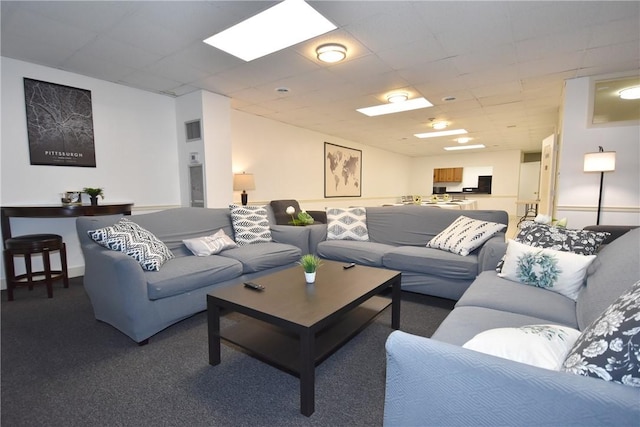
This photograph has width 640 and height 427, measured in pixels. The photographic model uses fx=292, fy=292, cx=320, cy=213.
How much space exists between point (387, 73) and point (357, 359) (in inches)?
120

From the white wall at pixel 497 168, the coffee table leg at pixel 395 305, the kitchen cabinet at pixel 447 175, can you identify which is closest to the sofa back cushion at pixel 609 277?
the coffee table leg at pixel 395 305

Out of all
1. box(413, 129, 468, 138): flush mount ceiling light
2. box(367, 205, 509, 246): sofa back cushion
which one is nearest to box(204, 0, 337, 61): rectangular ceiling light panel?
box(367, 205, 509, 246): sofa back cushion

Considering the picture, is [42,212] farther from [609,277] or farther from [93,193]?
[609,277]

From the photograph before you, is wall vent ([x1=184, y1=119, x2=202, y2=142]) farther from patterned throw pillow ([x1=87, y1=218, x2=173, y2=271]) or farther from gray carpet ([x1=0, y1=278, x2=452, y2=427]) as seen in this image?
gray carpet ([x1=0, y1=278, x2=452, y2=427])

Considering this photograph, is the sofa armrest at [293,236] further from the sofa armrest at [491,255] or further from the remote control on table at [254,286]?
the sofa armrest at [491,255]

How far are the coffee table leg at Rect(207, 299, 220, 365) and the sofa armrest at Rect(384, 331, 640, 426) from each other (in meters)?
1.21

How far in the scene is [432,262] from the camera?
2621 mm

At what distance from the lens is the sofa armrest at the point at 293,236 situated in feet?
11.0

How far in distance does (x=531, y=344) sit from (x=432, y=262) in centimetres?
179

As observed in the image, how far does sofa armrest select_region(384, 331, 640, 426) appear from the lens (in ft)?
1.95

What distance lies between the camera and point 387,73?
3389mm

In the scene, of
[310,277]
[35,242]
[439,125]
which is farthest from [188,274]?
[439,125]

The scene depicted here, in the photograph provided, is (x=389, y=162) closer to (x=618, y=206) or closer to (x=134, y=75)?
(x=618, y=206)

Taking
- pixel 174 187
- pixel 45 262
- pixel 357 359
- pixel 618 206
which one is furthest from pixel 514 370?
pixel 174 187
